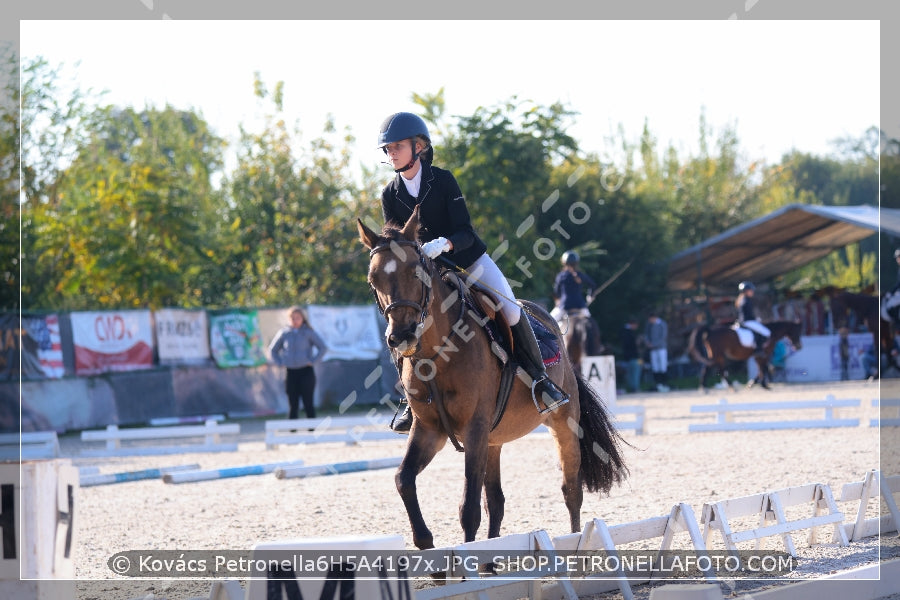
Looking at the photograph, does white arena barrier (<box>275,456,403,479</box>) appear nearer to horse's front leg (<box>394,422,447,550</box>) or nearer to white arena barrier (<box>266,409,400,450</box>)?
white arena barrier (<box>266,409,400,450</box>)

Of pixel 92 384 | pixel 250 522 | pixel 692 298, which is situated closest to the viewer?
pixel 250 522

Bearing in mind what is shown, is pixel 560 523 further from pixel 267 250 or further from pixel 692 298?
pixel 692 298

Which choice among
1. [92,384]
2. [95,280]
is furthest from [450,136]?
[92,384]

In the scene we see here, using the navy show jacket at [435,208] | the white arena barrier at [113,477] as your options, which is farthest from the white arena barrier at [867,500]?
the white arena barrier at [113,477]

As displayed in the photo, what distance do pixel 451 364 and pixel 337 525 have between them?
105 inches

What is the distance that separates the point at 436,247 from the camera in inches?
228

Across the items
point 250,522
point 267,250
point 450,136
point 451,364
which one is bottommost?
point 250,522

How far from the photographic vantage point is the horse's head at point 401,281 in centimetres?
536

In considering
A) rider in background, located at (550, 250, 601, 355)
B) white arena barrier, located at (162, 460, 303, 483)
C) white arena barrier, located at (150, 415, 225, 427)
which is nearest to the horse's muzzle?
white arena barrier, located at (162, 460, 303, 483)

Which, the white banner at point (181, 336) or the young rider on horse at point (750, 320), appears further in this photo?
the young rider on horse at point (750, 320)

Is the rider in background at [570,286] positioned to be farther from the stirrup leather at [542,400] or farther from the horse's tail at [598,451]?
the stirrup leather at [542,400]

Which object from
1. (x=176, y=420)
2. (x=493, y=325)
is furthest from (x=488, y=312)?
(x=176, y=420)

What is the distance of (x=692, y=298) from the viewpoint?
32625 mm

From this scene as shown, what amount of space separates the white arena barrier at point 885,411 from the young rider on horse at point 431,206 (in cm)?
869
